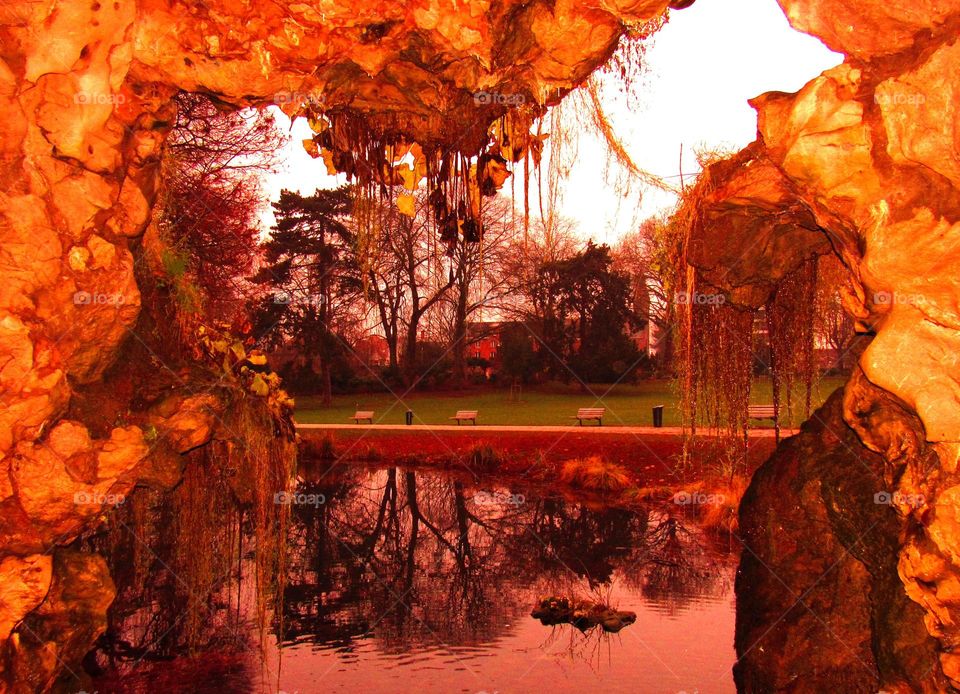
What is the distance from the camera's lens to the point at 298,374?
32406mm

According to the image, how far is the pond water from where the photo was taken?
727cm

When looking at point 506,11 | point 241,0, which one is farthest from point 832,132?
point 241,0

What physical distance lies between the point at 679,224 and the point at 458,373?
2970cm

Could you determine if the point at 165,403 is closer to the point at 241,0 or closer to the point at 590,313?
the point at 241,0

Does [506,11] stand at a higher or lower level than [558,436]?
higher
